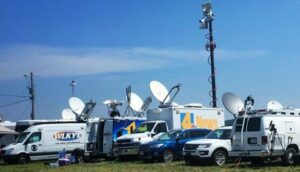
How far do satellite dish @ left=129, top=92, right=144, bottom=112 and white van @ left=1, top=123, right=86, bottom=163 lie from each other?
13.8 feet

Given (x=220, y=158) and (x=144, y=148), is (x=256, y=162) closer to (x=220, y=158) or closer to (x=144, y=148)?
(x=220, y=158)

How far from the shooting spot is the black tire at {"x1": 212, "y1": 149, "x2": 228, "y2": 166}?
69.0 feet

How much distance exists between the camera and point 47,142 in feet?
100

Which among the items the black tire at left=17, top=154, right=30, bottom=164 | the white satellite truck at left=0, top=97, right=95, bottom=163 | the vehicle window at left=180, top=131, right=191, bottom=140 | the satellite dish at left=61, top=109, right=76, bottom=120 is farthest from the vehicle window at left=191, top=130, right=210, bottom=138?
the satellite dish at left=61, top=109, right=76, bottom=120

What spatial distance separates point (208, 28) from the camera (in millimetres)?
42375

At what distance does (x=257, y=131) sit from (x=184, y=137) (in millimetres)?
6247

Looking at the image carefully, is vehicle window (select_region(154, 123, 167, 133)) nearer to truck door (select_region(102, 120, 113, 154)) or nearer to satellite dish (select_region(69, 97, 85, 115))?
truck door (select_region(102, 120, 113, 154))

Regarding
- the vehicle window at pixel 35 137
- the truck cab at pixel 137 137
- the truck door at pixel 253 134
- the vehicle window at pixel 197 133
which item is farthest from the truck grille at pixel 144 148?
the vehicle window at pixel 35 137

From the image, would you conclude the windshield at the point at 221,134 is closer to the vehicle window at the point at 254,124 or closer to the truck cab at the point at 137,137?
the vehicle window at the point at 254,124

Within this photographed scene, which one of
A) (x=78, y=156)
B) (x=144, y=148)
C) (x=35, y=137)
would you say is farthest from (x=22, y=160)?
(x=144, y=148)

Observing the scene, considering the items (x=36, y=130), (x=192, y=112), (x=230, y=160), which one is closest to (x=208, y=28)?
(x=192, y=112)

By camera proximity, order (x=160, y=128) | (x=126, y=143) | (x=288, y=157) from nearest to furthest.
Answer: (x=288, y=157)
(x=126, y=143)
(x=160, y=128)

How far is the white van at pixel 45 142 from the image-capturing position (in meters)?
29.6

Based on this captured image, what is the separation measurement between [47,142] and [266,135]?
1540 cm
